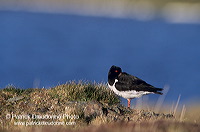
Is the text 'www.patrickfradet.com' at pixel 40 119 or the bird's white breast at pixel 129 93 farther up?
the bird's white breast at pixel 129 93

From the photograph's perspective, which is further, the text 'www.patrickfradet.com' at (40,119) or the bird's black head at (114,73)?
the bird's black head at (114,73)

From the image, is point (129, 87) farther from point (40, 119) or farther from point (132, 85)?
point (40, 119)

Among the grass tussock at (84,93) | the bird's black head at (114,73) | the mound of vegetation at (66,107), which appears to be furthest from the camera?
the bird's black head at (114,73)

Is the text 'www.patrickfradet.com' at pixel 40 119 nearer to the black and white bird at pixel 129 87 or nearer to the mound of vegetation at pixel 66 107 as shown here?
the mound of vegetation at pixel 66 107

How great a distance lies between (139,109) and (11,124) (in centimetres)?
401

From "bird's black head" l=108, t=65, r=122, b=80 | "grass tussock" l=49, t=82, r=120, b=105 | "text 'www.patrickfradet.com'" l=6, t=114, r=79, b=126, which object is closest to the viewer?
"text 'www.patrickfradet.com'" l=6, t=114, r=79, b=126

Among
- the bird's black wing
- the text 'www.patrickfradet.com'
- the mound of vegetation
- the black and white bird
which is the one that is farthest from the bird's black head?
the text 'www.patrickfradet.com'

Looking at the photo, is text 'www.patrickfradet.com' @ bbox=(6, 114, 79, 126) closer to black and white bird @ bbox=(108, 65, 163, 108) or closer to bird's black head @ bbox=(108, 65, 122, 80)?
black and white bird @ bbox=(108, 65, 163, 108)

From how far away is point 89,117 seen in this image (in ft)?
42.0

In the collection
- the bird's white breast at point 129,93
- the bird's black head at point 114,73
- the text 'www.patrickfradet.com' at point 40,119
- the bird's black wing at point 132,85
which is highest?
the bird's black head at point 114,73

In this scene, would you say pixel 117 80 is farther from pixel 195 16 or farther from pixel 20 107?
pixel 195 16

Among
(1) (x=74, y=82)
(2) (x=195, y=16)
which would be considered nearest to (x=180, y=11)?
(2) (x=195, y=16)

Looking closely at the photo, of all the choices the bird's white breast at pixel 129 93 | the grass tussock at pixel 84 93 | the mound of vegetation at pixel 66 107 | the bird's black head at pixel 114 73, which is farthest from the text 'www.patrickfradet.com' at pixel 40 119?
the bird's black head at pixel 114 73

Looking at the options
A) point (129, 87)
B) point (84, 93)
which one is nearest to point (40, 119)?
point (84, 93)
